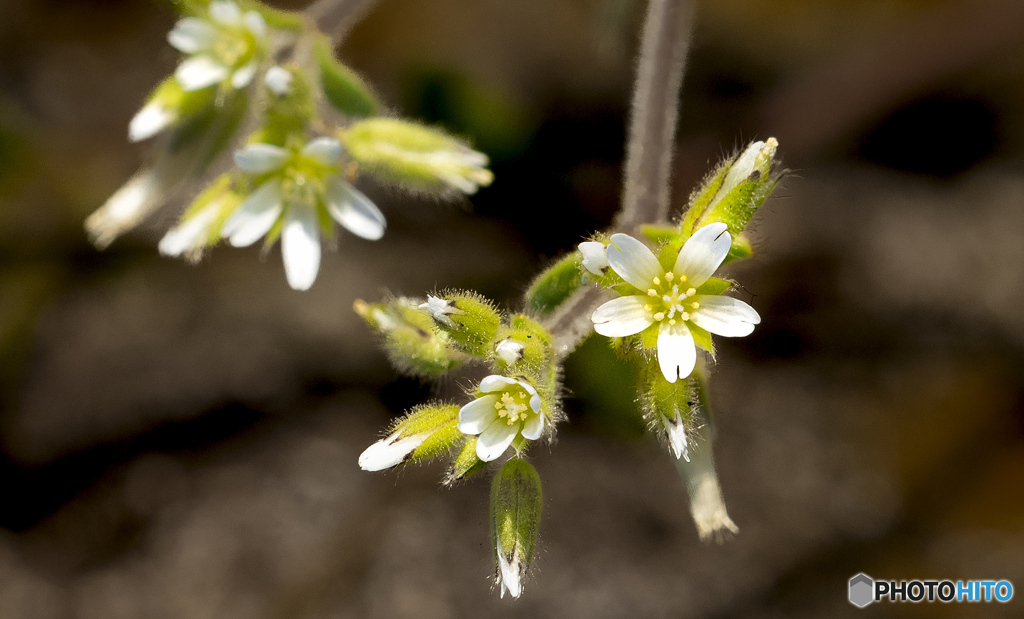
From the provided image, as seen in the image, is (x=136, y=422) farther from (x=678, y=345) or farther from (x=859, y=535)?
(x=859, y=535)

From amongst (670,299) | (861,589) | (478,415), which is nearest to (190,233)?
(478,415)

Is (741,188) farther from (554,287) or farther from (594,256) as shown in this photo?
(554,287)

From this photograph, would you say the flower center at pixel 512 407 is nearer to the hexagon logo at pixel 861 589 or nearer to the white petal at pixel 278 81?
the white petal at pixel 278 81

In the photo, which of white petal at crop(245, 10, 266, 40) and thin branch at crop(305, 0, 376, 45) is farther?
thin branch at crop(305, 0, 376, 45)

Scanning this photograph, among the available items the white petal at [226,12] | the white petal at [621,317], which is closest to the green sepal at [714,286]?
the white petal at [621,317]

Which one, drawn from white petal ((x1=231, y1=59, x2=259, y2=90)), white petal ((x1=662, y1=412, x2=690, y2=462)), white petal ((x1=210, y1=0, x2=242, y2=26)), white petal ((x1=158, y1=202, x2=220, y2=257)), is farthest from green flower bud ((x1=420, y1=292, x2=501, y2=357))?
white petal ((x1=210, y1=0, x2=242, y2=26))

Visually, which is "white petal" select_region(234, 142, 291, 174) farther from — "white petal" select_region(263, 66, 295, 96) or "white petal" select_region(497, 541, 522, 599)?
"white petal" select_region(497, 541, 522, 599)
